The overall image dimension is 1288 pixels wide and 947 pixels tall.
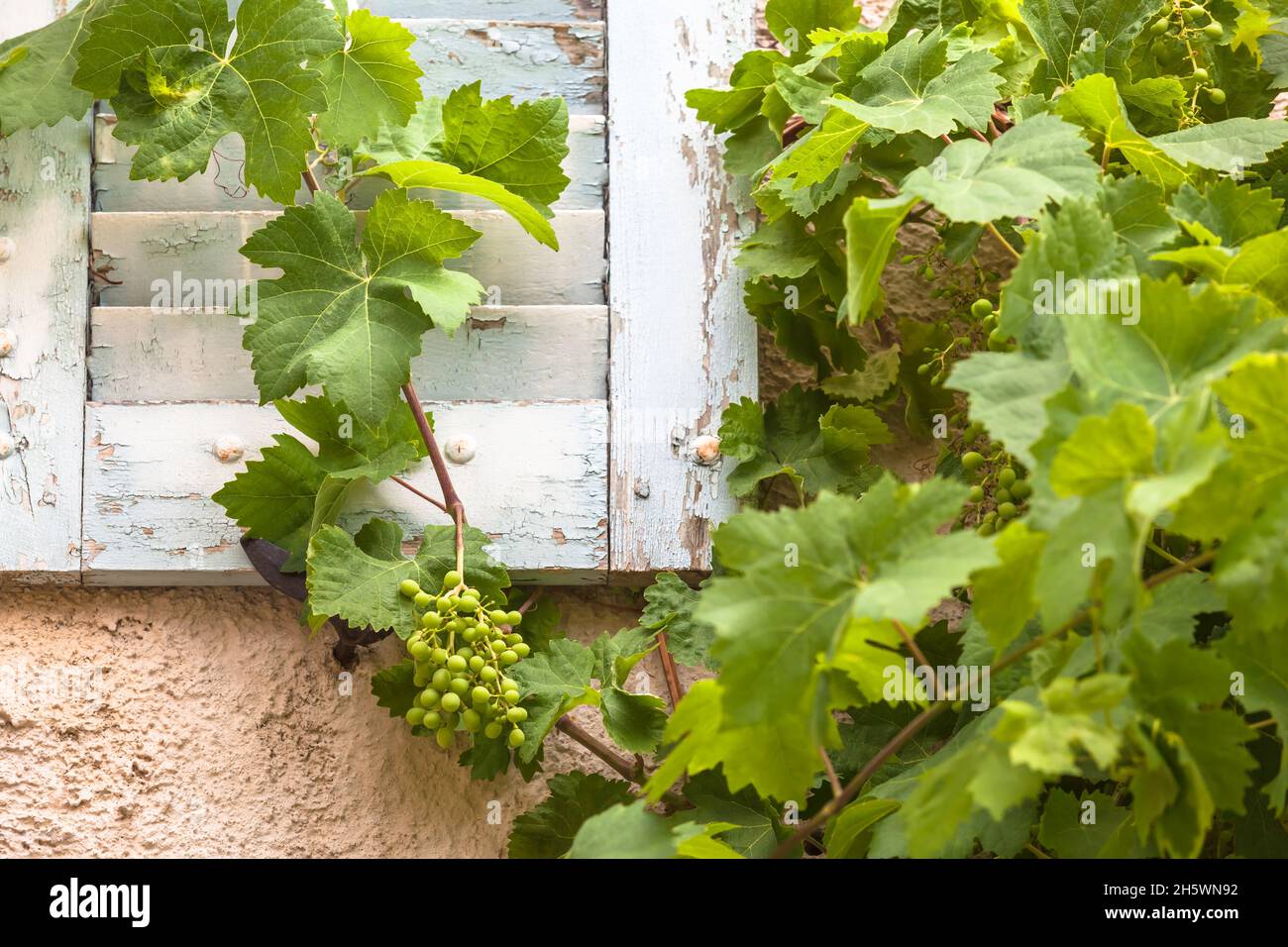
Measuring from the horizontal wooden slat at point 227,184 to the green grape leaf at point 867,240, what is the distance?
53cm

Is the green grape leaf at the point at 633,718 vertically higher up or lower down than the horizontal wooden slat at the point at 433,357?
lower down

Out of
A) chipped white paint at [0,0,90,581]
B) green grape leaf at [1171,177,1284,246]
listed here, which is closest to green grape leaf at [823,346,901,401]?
green grape leaf at [1171,177,1284,246]

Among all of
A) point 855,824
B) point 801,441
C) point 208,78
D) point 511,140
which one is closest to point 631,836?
point 855,824

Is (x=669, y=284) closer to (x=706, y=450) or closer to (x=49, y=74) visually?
(x=706, y=450)

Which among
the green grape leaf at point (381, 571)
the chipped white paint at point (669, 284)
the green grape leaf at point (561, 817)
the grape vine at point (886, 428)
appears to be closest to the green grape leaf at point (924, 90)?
the grape vine at point (886, 428)

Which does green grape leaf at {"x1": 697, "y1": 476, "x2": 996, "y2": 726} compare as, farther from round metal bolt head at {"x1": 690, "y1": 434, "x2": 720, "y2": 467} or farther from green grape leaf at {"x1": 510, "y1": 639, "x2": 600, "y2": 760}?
round metal bolt head at {"x1": 690, "y1": 434, "x2": 720, "y2": 467}

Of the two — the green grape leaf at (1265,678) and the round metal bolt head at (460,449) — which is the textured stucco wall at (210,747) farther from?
the green grape leaf at (1265,678)

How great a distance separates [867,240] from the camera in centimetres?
93

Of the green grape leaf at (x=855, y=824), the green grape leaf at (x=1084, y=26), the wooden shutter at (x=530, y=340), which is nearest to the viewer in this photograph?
the green grape leaf at (x=855, y=824)

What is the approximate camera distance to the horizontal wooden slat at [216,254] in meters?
1.34

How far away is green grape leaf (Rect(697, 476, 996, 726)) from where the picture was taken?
735mm

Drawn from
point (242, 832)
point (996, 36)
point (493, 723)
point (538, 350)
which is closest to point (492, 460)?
point (538, 350)

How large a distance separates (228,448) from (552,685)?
1.55ft
